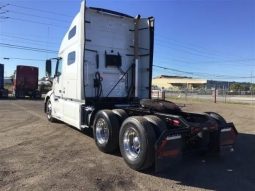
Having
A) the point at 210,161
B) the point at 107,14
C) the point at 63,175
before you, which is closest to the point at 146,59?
the point at 107,14

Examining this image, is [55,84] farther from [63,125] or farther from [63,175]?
[63,175]

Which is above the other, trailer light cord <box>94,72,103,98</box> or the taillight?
trailer light cord <box>94,72,103,98</box>

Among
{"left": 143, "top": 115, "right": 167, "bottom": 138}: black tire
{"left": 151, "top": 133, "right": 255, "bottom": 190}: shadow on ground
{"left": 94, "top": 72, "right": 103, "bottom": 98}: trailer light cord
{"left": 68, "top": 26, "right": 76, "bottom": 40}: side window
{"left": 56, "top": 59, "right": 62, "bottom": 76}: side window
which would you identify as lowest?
{"left": 151, "top": 133, "right": 255, "bottom": 190}: shadow on ground

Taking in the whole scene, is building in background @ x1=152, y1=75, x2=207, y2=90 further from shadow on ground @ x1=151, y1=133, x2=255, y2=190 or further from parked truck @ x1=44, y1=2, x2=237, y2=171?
shadow on ground @ x1=151, y1=133, x2=255, y2=190

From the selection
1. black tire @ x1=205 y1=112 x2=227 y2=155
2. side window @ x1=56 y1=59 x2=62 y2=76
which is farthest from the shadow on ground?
side window @ x1=56 y1=59 x2=62 y2=76

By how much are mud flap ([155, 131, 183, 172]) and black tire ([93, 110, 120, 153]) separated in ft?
5.98

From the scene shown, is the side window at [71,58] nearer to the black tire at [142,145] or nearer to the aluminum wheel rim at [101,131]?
the aluminum wheel rim at [101,131]

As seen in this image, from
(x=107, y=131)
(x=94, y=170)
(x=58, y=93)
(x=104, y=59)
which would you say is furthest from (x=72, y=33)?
(x=94, y=170)

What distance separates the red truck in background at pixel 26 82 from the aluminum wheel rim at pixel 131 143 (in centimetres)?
2841

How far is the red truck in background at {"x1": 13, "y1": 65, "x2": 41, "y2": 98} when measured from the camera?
3369cm

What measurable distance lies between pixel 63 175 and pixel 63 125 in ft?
21.0

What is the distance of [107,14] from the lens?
33.0ft

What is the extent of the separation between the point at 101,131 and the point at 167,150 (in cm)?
257

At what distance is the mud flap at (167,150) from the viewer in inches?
244
